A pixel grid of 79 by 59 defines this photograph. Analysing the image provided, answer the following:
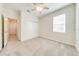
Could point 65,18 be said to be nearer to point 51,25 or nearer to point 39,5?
point 51,25

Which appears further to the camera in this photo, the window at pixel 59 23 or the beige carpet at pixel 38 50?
the window at pixel 59 23

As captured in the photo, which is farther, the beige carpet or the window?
the window

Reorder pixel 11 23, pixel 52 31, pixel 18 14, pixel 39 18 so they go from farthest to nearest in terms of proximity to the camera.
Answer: pixel 11 23
pixel 39 18
pixel 52 31
pixel 18 14

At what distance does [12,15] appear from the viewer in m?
5.27

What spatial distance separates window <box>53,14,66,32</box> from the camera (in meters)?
4.95

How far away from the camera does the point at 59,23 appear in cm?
541

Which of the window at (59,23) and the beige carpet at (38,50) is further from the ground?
the window at (59,23)

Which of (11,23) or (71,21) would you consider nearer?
(71,21)

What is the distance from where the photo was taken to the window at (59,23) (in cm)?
495

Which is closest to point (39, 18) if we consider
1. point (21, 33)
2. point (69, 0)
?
point (21, 33)

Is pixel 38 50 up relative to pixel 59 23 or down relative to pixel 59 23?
down

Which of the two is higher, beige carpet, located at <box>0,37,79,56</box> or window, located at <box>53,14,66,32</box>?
window, located at <box>53,14,66,32</box>

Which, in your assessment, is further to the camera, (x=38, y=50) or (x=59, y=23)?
(x=59, y=23)

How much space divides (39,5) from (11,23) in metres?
8.37
